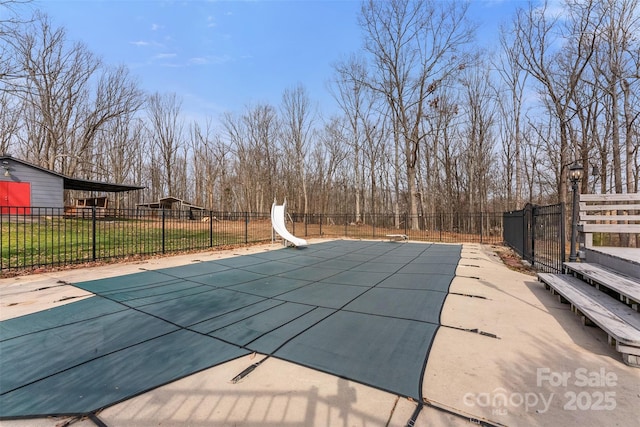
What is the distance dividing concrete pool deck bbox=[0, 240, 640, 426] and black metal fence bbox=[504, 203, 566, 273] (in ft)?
9.17

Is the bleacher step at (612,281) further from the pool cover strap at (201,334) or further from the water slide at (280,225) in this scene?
the water slide at (280,225)

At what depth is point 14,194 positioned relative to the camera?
12734 mm

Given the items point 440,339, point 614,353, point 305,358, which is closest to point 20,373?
point 305,358

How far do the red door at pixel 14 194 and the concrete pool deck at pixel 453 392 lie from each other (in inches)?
637

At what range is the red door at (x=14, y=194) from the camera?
12406mm

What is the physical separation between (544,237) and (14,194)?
66.4 feet

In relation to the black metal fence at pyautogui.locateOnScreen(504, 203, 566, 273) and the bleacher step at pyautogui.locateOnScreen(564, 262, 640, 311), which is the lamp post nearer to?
the black metal fence at pyautogui.locateOnScreen(504, 203, 566, 273)

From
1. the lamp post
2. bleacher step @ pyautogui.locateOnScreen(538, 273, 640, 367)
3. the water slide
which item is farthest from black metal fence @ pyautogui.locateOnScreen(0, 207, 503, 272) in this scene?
the lamp post

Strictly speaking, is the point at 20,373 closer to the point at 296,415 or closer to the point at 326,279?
the point at 296,415

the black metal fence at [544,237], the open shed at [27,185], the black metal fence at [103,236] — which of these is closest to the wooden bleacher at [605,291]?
the black metal fence at [544,237]

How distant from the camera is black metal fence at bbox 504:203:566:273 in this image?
5094mm

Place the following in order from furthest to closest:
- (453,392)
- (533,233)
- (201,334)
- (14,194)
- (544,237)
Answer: (14,194) < (533,233) < (544,237) < (201,334) < (453,392)

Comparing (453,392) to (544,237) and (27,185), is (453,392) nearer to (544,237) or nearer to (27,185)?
(544,237)

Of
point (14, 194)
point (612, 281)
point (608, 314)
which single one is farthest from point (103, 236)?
point (612, 281)
